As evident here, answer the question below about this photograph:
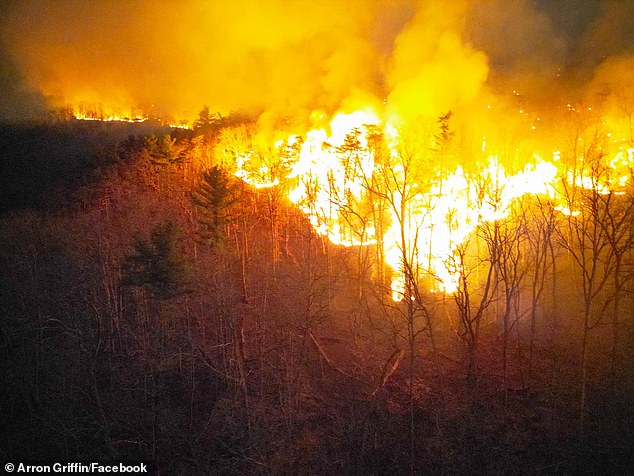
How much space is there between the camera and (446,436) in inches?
579

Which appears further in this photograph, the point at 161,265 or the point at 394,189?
the point at 394,189

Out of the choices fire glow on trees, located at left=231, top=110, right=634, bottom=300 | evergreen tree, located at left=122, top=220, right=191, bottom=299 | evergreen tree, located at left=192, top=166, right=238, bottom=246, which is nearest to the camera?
evergreen tree, located at left=122, top=220, right=191, bottom=299

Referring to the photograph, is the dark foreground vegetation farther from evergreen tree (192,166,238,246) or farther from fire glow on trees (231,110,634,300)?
fire glow on trees (231,110,634,300)

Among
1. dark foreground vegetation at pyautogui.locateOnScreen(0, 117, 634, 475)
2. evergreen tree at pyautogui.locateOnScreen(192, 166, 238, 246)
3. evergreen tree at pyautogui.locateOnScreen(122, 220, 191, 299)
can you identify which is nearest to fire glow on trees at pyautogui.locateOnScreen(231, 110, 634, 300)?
dark foreground vegetation at pyautogui.locateOnScreen(0, 117, 634, 475)

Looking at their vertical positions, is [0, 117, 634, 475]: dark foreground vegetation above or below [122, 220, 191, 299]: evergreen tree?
below

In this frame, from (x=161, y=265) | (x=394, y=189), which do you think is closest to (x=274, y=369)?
(x=161, y=265)

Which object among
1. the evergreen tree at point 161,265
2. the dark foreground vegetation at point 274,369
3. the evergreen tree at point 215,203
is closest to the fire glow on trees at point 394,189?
the dark foreground vegetation at point 274,369

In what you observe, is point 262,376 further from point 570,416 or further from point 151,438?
point 570,416

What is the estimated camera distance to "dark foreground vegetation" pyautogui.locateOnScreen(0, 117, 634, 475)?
14.0 m

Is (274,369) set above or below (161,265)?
below

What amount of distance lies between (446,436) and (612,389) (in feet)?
24.5

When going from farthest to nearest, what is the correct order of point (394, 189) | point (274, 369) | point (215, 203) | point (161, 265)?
1. point (215, 203)
2. point (394, 189)
3. point (274, 369)
4. point (161, 265)

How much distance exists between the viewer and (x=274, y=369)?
17844mm

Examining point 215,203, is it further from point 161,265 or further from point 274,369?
point 274,369
